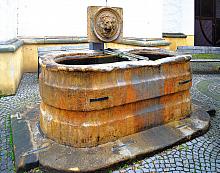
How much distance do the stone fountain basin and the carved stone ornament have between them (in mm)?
922

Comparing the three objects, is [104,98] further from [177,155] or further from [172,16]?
[172,16]

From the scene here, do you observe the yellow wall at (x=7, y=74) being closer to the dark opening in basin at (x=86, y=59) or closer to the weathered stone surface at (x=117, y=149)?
the dark opening in basin at (x=86, y=59)

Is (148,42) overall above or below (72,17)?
below

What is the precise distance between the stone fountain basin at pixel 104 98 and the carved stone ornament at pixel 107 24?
3.03 feet

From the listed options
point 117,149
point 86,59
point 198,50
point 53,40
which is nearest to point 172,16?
point 198,50

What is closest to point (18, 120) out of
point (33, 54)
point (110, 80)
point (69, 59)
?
point (69, 59)

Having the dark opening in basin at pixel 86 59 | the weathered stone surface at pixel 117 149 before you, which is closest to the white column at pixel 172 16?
the dark opening in basin at pixel 86 59

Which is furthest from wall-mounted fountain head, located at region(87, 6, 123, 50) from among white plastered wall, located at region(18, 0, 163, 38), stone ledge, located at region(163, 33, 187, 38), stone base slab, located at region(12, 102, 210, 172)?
stone ledge, located at region(163, 33, 187, 38)

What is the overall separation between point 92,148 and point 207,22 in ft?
32.5

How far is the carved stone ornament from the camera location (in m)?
3.91

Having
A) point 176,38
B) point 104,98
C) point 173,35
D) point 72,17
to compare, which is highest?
point 72,17

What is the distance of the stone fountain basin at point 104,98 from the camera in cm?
292

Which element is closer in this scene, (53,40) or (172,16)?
(53,40)

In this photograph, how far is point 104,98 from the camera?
9.75 feet
